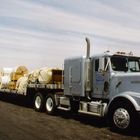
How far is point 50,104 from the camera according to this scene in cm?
2084

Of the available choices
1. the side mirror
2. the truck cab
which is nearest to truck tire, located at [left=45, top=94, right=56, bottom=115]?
the truck cab

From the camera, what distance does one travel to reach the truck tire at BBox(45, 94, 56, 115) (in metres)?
20.3

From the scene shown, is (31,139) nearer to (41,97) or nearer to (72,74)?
(72,74)

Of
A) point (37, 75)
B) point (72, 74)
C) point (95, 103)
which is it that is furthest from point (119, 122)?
point (37, 75)

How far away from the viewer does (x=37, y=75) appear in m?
23.3

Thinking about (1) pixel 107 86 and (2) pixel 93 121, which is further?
(2) pixel 93 121

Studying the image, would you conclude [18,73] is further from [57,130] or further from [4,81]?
[57,130]

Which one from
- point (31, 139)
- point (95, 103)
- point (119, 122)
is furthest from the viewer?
point (95, 103)

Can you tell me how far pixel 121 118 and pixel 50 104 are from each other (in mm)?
7076

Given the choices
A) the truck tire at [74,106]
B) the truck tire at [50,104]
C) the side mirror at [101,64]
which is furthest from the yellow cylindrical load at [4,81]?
the side mirror at [101,64]

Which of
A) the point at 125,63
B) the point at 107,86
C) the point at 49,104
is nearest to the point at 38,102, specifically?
the point at 49,104

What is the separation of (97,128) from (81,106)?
2326 mm

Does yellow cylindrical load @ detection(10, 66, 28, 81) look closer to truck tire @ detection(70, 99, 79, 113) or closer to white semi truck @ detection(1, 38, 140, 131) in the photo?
white semi truck @ detection(1, 38, 140, 131)

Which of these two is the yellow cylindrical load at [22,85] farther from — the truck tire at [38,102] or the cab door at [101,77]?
the cab door at [101,77]
